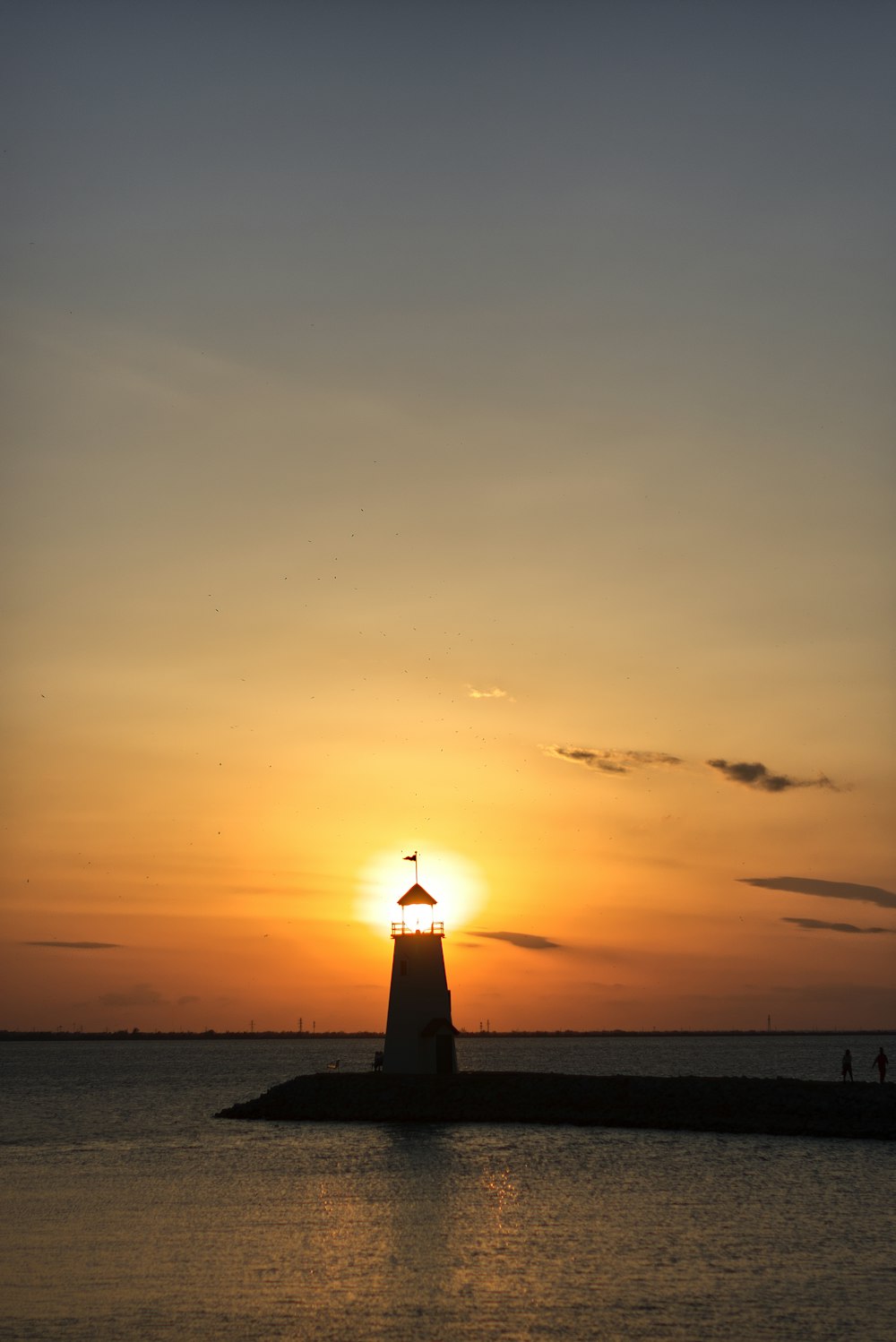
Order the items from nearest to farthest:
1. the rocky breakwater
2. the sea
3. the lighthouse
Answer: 1. the sea
2. the rocky breakwater
3. the lighthouse

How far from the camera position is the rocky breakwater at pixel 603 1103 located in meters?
46.1

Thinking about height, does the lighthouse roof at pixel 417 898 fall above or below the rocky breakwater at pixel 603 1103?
above

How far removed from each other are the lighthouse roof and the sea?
9.31 meters

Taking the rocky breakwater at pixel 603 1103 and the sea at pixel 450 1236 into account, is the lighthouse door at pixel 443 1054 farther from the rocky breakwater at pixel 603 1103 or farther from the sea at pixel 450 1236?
the sea at pixel 450 1236

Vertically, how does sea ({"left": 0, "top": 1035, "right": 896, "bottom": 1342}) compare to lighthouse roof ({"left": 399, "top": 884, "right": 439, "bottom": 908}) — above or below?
below

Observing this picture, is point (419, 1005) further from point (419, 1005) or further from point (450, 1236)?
point (450, 1236)

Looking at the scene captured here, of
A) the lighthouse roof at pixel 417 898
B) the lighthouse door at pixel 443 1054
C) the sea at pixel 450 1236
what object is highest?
the lighthouse roof at pixel 417 898

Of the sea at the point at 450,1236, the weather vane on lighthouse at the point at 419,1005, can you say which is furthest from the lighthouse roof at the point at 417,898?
the sea at the point at 450,1236

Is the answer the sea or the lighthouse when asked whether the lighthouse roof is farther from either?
the sea

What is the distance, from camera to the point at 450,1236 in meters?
30.3

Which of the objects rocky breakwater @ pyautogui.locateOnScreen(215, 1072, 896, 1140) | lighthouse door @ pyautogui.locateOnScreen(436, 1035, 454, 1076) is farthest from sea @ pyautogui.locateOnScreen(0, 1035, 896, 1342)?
lighthouse door @ pyautogui.locateOnScreen(436, 1035, 454, 1076)

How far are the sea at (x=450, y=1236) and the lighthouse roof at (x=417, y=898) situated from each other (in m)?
9.31

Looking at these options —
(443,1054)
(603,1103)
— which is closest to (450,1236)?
(603,1103)

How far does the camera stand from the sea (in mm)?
22312
